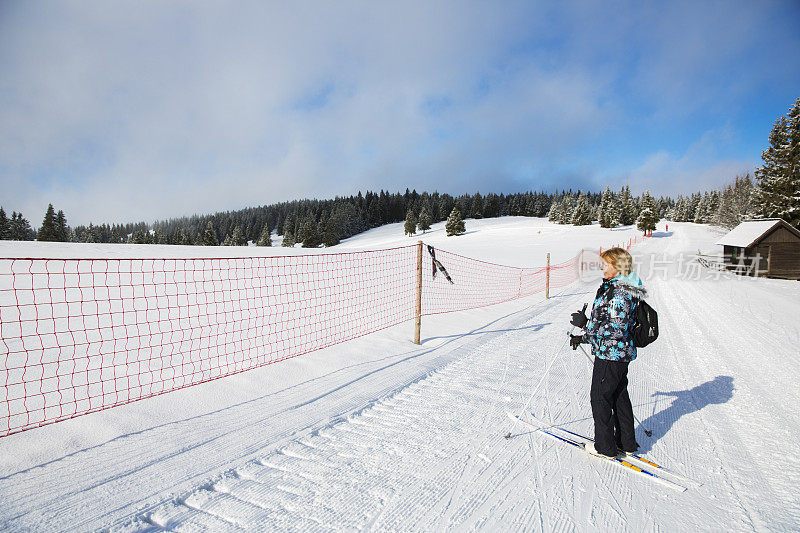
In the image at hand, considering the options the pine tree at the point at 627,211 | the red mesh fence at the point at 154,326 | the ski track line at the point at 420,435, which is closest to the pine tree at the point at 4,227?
the red mesh fence at the point at 154,326

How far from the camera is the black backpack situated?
272 cm

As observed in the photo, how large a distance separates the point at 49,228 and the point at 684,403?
60.4 meters

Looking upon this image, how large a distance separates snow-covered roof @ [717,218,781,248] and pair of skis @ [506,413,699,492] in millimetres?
26023

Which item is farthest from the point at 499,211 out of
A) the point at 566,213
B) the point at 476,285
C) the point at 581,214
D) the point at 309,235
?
the point at 476,285

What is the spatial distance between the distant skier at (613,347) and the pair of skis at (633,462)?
0.09m

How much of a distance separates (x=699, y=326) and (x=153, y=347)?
1118 centimetres

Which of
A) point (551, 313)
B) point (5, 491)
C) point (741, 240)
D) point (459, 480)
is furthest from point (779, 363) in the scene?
point (741, 240)

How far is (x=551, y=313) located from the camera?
9055 millimetres

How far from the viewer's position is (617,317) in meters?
2.77

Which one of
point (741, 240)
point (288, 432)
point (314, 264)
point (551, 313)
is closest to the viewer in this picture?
point (288, 432)

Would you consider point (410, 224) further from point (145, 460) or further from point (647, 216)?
point (145, 460)

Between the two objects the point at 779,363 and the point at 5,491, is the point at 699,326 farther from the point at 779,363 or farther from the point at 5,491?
the point at 5,491

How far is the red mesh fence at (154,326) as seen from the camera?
3792 mm

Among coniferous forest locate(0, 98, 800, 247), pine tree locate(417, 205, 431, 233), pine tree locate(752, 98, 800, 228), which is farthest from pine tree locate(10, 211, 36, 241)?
pine tree locate(752, 98, 800, 228)
